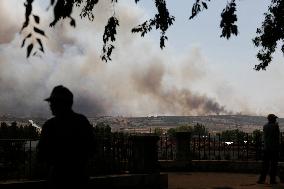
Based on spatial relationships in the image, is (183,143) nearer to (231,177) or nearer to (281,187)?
(231,177)

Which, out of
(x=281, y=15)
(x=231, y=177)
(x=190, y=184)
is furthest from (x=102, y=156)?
(x=281, y=15)

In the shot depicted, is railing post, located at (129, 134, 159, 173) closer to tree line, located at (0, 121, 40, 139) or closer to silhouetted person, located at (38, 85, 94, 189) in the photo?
tree line, located at (0, 121, 40, 139)

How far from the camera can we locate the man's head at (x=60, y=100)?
20.5 ft

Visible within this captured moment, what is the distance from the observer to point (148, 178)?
14.2m

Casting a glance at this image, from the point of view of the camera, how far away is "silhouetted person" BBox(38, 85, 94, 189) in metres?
6.26

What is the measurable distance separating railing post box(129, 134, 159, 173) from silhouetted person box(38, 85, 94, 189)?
313 inches

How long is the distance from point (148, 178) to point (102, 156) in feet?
4.57

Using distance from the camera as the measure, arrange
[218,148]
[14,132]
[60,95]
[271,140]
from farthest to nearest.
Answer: [14,132] → [218,148] → [271,140] → [60,95]

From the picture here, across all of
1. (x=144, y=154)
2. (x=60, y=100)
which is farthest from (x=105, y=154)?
(x=60, y=100)

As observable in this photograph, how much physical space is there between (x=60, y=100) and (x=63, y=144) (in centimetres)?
49

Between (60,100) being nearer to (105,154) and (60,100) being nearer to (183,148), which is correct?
(105,154)

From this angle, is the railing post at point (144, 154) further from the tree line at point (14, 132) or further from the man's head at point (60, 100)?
the man's head at point (60, 100)

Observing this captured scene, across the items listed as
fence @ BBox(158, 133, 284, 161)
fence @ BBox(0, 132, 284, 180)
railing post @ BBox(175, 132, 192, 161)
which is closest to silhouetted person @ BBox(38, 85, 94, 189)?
fence @ BBox(0, 132, 284, 180)

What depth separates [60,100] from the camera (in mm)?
6270
